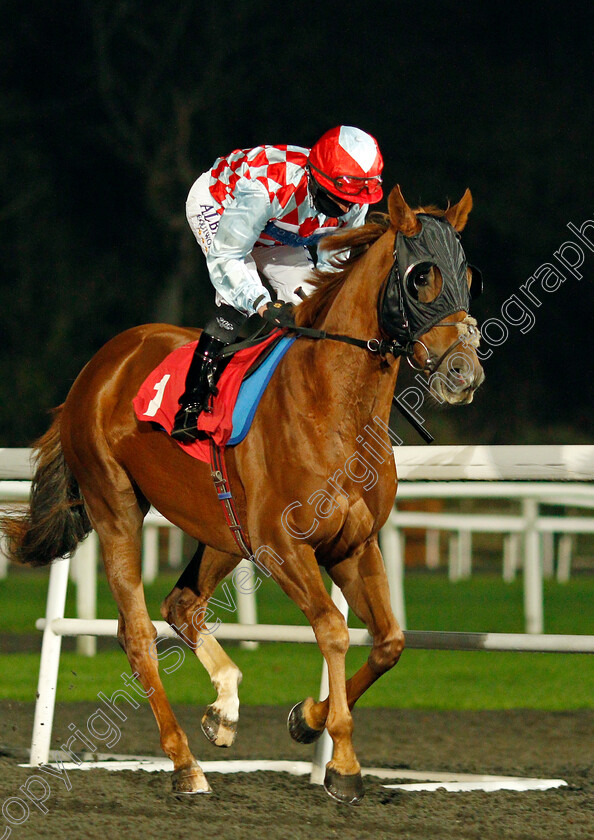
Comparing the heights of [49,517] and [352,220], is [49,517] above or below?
below

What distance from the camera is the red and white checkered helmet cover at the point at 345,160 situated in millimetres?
3406

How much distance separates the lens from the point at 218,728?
3.79 m

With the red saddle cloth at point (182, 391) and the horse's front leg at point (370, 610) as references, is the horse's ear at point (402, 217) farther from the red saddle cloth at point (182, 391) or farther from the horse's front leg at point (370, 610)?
the horse's front leg at point (370, 610)

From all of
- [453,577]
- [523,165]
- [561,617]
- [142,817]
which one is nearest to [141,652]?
[142,817]

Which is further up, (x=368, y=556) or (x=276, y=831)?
(x=368, y=556)

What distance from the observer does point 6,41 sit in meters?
22.3

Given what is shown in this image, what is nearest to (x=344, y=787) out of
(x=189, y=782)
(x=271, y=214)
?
(x=189, y=782)

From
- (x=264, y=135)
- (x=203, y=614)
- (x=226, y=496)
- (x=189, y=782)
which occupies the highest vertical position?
(x=264, y=135)

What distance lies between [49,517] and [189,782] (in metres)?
1.22

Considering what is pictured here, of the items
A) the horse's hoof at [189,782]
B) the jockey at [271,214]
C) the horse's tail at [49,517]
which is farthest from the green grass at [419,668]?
the jockey at [271,214]

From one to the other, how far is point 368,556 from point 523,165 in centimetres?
2011

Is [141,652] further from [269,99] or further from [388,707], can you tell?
[269,99]

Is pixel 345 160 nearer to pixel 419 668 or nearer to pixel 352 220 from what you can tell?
pixel 352 220

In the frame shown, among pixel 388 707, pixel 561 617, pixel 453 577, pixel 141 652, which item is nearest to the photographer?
Answer: pixel 141 652
